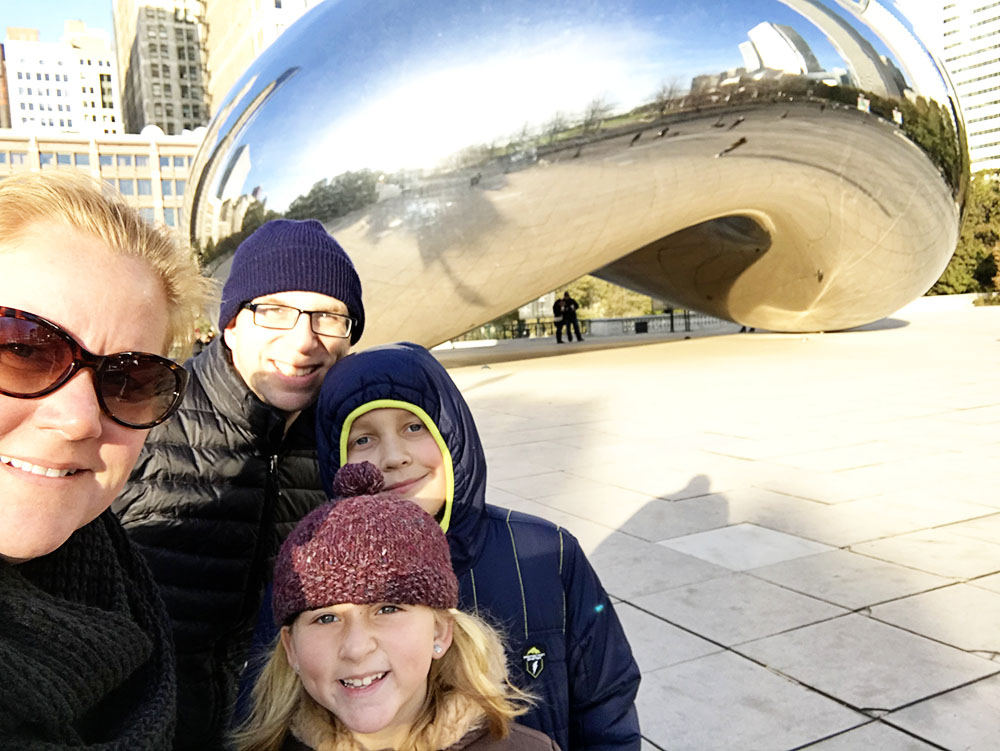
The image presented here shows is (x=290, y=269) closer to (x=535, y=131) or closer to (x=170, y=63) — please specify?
(x=535, y=131)

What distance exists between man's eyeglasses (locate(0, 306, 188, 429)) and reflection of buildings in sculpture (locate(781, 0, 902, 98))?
453 inches

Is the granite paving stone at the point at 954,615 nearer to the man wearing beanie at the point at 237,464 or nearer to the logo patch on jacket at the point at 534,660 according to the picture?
the logo patch on jacket at the point at 534,660

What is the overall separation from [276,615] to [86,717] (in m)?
0.41

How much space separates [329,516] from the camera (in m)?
1.51

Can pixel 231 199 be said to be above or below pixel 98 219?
above

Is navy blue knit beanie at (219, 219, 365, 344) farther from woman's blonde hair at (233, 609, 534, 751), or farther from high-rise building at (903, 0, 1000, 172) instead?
high-rise building at (903, 0, 1000, 172)

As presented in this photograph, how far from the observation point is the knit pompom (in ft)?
5.25

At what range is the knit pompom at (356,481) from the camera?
1601 mm

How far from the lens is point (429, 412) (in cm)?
196

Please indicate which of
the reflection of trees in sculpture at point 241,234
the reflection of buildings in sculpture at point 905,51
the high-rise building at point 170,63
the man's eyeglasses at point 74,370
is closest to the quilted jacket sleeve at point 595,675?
the man's eyeglasses at point 74,370

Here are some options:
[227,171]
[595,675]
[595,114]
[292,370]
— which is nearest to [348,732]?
[595,675]

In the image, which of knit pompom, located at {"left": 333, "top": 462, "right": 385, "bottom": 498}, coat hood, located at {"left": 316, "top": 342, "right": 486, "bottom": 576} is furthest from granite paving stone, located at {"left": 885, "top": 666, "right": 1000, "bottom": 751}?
knit pompom, located at {"left": 333, "top": 462, "right": 385, "bottom": 498}

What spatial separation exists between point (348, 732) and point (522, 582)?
57 centimetres

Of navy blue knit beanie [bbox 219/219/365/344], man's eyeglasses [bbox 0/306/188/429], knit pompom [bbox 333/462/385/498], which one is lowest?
knit pompom [bbox 333/462/385/498]
